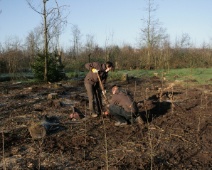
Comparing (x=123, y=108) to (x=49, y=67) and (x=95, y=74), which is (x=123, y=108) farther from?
(x=49, y=67)

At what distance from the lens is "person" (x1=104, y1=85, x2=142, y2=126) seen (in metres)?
6.38

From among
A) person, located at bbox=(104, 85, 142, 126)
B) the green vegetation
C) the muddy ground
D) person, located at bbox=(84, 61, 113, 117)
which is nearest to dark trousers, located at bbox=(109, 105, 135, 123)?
person, located at bbox=(104, 85, 142, 126)

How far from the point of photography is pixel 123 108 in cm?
645

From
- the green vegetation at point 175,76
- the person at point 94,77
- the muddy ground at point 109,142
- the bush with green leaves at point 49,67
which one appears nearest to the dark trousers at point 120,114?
the muddy ground at point 109,142

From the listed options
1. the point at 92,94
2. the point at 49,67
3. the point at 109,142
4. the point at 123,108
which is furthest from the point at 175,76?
the point at 109,142

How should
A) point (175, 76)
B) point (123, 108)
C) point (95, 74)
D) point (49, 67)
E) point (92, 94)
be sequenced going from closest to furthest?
point (123, 108) → point (95, 74) → point (92, 94) → point (49, 67) → point (175, 76)

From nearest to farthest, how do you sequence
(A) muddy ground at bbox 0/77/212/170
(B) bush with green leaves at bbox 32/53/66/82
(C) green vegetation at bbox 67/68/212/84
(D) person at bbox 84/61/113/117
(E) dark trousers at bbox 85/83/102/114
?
(A) muddy ground at bbox 0/77/212/170
(D) person at bbox 84/61/113/117
(E) dark trousers at bbox 85/83/102/114
(B) bush with green leaves at bbox 32/53/66/82
(C) green vegetation at bbox 67/68/212/84

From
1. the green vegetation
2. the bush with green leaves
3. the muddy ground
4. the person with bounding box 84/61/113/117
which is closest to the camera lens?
the muddy ground

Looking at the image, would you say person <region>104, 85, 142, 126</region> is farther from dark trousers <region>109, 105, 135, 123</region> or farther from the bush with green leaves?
the bush with green leaves

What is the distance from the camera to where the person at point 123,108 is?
638 cm

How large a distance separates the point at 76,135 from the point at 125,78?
10.3 metres

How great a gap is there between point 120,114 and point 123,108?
156 millimetres

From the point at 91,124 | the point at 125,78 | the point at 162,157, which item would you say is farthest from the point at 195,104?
the point at 125,78

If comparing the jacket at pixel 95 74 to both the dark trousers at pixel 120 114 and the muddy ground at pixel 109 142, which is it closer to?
the dark trousers at pixel 120 114
